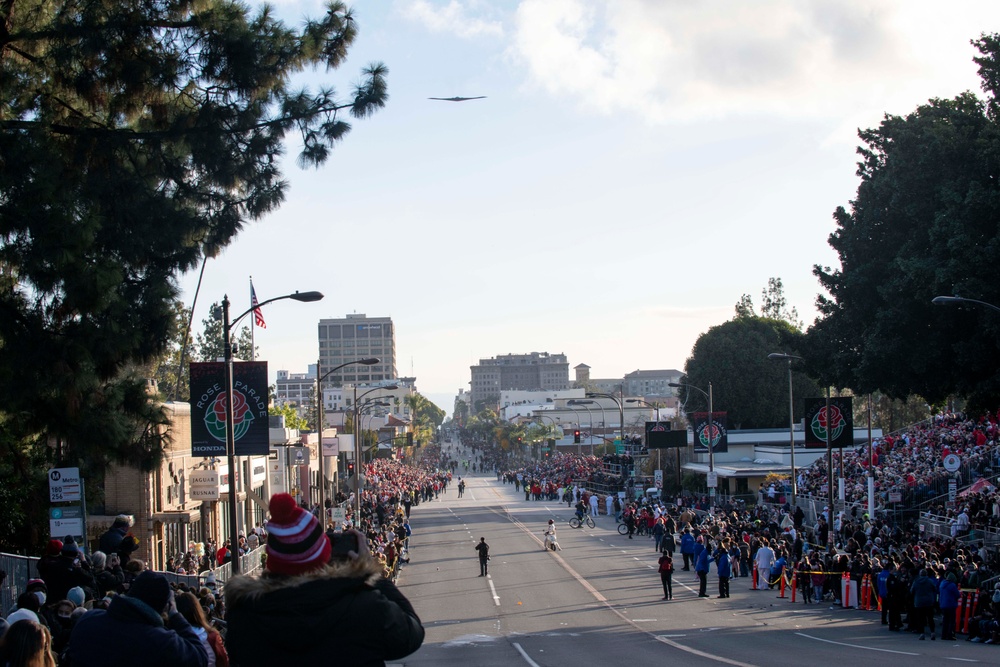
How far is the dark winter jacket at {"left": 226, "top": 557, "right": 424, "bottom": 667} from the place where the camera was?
402 cm

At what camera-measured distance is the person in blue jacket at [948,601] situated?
2030 centimetres

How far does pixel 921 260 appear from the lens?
27.5 m

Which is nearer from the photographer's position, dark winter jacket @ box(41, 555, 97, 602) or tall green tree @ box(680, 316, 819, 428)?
dark winter jacket @ box(41, 555, 97, 602)

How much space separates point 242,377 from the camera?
2064 centimetres

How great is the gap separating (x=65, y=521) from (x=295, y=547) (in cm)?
1173

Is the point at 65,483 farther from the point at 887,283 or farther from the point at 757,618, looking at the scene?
the point at 887,283

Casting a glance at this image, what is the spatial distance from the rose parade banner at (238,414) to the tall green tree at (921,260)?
16832mm

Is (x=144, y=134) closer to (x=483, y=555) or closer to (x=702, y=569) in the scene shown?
(x=702, y=569)

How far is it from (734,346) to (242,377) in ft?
221

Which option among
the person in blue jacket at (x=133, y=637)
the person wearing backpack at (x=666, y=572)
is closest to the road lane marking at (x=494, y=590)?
the person wearing backpack at (x=666, y=572)

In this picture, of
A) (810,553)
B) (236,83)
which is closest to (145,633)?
(236,83)

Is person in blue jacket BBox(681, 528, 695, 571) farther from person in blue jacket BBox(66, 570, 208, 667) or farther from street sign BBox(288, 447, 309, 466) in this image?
person in blue jacket BBox(66, 570, 208, 667)

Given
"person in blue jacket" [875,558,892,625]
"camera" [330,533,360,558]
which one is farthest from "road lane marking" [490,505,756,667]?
"camera" [330,533,360,558]

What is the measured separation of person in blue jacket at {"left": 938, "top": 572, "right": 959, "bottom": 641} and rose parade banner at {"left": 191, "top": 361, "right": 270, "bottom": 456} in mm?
13367
